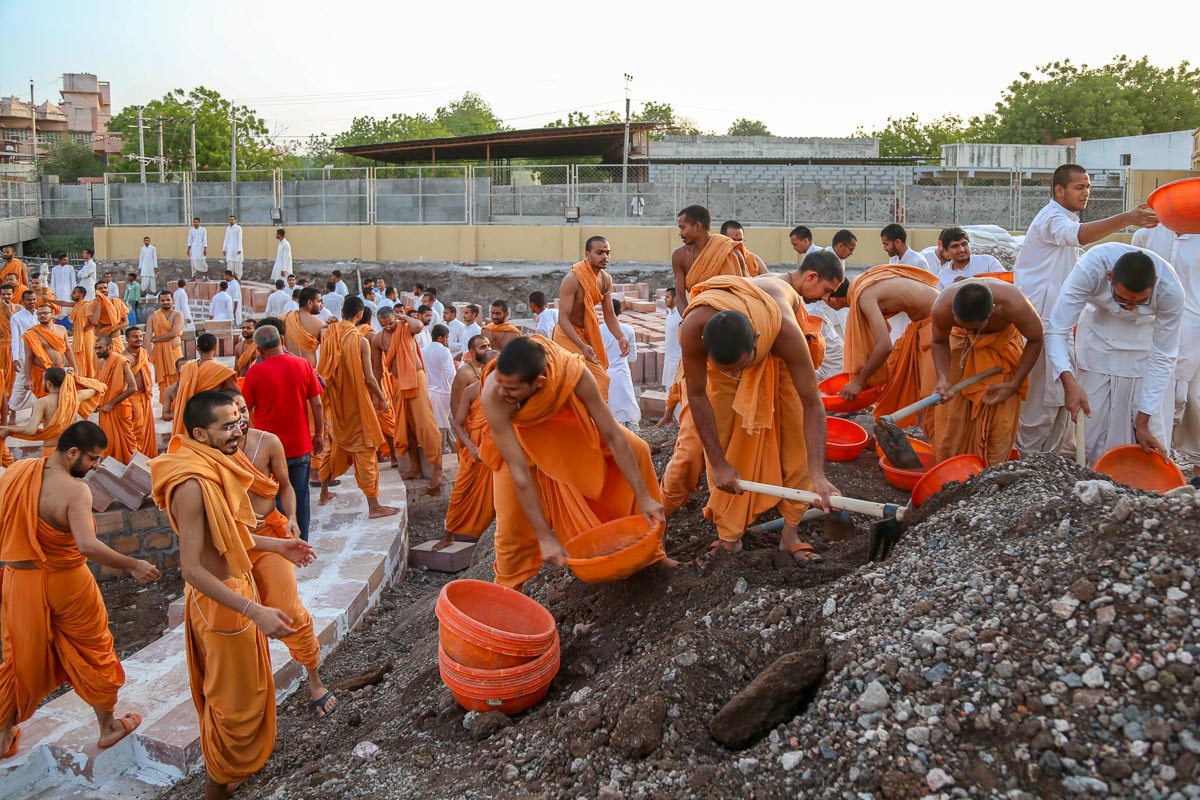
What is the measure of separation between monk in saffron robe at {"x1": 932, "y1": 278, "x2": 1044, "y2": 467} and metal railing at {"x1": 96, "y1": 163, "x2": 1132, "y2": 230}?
55.3 ft

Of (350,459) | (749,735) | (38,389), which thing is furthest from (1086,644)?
(38,389)

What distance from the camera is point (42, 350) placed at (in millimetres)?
10133

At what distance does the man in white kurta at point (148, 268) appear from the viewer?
23.6m

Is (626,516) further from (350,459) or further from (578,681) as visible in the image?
(350,459)

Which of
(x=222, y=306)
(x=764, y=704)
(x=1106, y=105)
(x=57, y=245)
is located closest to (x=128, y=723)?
(x=764, y=704)

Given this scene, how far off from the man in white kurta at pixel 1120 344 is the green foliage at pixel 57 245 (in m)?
32.5

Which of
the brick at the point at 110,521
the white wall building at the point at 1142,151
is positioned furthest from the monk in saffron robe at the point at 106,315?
the white wall building at the point at 1142,151

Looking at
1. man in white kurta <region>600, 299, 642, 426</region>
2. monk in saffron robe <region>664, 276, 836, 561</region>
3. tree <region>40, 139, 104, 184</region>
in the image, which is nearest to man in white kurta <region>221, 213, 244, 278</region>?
man in white kurta <region>600, 299, 642, 426</region>

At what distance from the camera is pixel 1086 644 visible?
109 inches

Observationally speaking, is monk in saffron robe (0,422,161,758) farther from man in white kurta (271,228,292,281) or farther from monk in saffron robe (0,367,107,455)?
man in white kurta (271,228,292,281)

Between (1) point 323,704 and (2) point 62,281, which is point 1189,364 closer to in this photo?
(1) point 323,704

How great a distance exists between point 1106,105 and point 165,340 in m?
38.4

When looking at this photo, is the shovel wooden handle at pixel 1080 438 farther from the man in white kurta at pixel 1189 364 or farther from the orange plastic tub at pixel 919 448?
the orange plastic tub at pixel 919 448

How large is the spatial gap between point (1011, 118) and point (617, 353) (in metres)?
36.3
